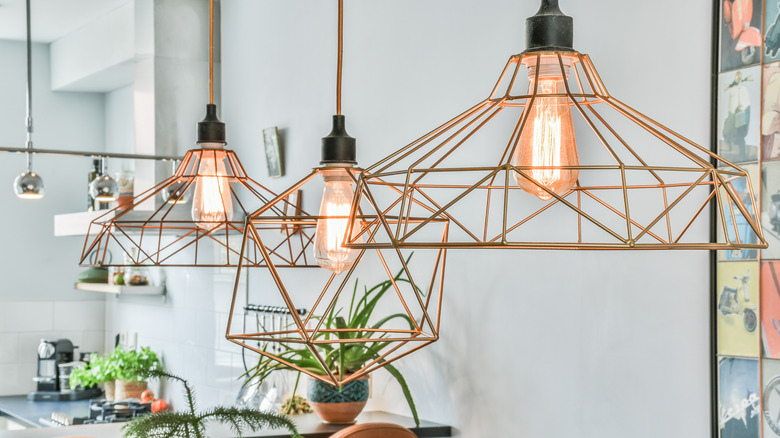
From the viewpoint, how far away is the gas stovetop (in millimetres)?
4676

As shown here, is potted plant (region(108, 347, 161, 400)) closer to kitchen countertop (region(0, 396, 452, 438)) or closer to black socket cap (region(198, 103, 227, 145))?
kitchen countertop (region(0, 396, 452, 438))

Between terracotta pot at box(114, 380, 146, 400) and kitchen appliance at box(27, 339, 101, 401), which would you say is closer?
terracotta pot at box(114, 380, 146, 400)

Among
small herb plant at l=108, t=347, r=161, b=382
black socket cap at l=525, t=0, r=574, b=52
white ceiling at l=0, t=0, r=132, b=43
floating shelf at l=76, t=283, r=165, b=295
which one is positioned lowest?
small herb plant at l=108, t=347, r=161, b=382

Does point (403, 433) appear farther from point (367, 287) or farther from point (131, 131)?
point (131, 131)

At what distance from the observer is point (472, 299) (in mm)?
2924

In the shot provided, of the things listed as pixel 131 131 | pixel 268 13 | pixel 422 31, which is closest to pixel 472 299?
pixel 422 31

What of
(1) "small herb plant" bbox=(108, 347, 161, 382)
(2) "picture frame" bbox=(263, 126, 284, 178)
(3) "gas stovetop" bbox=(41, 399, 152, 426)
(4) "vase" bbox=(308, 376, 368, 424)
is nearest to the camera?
(4) "vase" bbox=(308, 376, 368, 424)

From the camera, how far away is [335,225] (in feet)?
3.84

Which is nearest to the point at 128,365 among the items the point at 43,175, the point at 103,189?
the point at 103,189

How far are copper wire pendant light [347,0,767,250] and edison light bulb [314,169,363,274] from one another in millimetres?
45

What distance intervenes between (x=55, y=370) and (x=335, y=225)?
4909 millimetres

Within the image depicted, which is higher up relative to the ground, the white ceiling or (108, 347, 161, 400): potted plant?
the white ceiling

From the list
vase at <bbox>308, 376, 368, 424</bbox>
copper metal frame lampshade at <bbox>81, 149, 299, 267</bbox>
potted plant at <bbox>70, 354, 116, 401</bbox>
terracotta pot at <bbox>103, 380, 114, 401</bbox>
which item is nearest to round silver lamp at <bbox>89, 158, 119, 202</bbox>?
copper metal frame lampshade at <bbox>81, 149, 299, 267</bbox>

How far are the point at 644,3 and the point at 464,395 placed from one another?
4.21 feet
